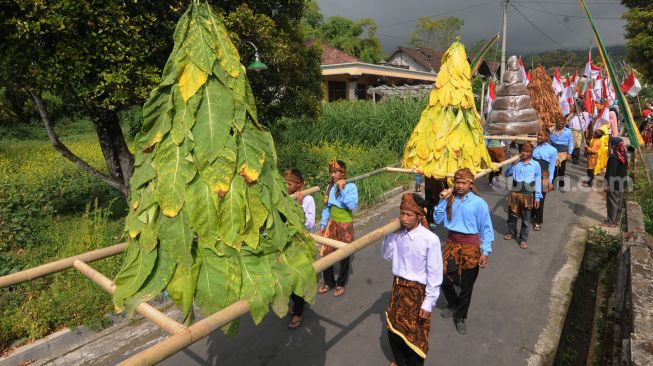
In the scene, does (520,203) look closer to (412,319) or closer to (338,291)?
(338,291)

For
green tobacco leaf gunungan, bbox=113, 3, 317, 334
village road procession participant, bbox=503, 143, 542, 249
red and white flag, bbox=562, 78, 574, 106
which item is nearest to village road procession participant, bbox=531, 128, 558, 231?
village road procession participant, bbox=503, 143, 542, 249

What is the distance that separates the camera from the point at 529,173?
6.38 meters

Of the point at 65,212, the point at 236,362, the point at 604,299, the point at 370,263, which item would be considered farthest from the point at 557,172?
the point at 65,212

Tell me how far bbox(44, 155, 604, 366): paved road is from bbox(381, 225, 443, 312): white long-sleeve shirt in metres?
1.05

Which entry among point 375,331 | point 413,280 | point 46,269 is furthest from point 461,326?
point 46,269

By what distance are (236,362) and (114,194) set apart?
5670 mm

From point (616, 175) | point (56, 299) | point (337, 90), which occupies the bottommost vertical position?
point (56, 299)

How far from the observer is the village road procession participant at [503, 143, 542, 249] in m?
6.33

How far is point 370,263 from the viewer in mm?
6176

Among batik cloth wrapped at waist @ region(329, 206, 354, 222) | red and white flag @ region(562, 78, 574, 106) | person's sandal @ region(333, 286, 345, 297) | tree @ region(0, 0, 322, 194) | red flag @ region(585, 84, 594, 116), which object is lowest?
person's sandal @ region(333, 286, 345, 297)

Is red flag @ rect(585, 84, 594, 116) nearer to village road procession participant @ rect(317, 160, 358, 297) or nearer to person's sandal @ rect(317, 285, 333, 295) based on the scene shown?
village road procession participant @ rect(317, 160, 358, 297)

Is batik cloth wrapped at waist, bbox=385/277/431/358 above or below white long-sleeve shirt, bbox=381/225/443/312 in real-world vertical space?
below

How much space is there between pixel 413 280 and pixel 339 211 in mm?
1705

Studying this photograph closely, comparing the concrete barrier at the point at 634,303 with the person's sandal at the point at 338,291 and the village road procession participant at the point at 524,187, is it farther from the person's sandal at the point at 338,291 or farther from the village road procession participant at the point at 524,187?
the person's sandal at the point at 338,291
